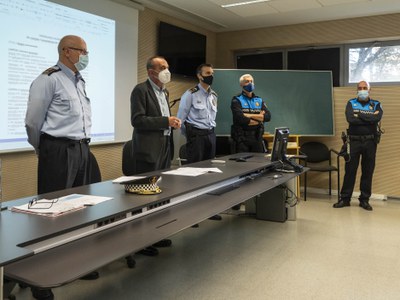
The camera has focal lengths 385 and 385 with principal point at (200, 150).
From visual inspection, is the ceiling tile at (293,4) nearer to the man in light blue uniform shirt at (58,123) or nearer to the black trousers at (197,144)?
the black trousers at (197,144)

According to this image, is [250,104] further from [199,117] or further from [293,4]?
[293,4]

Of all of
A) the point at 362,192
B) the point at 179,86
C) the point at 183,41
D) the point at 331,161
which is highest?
the point at 183,41

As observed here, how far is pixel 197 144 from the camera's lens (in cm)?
414

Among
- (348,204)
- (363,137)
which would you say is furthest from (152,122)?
(348,204)

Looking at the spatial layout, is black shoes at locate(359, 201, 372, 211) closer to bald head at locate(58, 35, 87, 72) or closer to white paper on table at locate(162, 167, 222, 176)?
white paper on table at locate(162, 167, 222, 176)

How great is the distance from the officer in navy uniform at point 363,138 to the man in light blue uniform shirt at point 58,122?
3679 millimetres

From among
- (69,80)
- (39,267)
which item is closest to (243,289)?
→ (39,267)

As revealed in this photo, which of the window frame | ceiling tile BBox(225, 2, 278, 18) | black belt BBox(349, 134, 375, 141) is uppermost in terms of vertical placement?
ceiling tile BBox(225, 2, 278, 18)

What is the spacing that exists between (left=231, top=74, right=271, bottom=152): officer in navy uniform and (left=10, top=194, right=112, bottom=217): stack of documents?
9.22 feet

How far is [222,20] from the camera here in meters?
5.94

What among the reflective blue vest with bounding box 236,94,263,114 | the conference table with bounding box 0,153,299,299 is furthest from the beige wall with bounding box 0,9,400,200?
the conference table with bounding box 0,153,299,299

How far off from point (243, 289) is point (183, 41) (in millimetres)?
4204

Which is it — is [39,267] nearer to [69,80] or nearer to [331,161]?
[69,80]

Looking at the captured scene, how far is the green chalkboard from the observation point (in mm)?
5832
